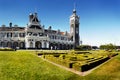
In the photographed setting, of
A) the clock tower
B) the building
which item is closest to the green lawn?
the building

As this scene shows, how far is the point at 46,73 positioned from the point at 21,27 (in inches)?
3371

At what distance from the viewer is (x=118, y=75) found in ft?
91.1

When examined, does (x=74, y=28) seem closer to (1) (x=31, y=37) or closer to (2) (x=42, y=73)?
(1) (x=31, y=37)

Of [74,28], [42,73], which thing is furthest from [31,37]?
[42,73]

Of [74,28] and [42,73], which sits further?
[74,28]

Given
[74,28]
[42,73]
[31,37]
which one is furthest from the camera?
[74,28]

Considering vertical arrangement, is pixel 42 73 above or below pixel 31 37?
below

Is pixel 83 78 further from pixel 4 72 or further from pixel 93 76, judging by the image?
pixel 4 72

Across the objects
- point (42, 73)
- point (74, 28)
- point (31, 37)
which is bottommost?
point (42, 73)

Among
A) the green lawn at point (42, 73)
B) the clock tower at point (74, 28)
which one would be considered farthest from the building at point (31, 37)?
the green lawn at point (42, 73)

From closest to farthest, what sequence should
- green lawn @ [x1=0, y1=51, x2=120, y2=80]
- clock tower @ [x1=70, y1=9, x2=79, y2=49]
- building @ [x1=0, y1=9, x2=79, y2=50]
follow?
green lawn @ [x1=0, y1=51, x2=120, y2=80]
building @ [x1=0, y1=9, x2=79, y2=50]
clock tower @ [x1=70, y1=9, x2=79, y2=49]

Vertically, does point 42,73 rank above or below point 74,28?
below

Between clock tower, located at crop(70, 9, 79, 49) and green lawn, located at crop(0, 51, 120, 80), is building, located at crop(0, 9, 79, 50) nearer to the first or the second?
clock tower, located at crop(70, 9, 79, 49)

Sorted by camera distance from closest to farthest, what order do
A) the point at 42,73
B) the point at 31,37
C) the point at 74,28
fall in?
the point at 42,73, the point at 31,37, the point at 74,28
